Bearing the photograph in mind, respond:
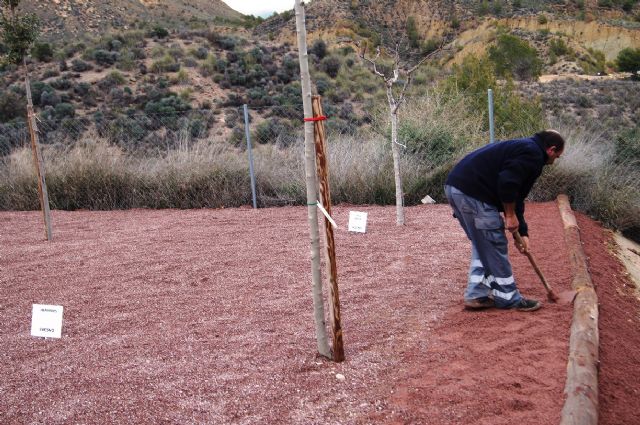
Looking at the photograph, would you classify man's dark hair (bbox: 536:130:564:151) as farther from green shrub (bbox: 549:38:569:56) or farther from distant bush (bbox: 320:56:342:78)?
green shrub (bbox: 549:38:569:56)

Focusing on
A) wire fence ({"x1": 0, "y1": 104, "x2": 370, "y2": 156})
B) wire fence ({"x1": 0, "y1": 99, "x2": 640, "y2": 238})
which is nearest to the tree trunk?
wire fence ({"x1": 0, "y1": 99, "x2": 640, "y2": 238})

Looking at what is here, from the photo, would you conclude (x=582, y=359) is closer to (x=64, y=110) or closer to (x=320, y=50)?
(x=64, y=110)

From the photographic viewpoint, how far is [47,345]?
516cm

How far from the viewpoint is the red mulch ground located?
3.87 meters

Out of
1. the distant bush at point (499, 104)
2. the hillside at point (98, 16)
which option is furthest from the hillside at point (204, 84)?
the distant bush at point (499, 104)

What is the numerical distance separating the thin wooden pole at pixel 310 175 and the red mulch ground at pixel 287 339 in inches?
10.0

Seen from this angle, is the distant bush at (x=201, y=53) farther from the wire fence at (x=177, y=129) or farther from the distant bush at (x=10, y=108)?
the distant bush at (x=10, y=108)

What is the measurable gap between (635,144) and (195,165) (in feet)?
27.3

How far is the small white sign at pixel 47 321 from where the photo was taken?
5031 mm

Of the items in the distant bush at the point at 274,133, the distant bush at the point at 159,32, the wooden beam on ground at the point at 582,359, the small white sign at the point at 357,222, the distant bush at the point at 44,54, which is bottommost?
the small white sign at the point at 357,222

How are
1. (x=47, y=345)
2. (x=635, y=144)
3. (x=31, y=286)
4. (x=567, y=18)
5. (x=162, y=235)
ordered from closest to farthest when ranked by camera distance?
1. (x=47, y=345)
2. (x=31, y=286)
3. (x=162, y=235)
4. (x=635, y=144)
5. (x=567, y=18)

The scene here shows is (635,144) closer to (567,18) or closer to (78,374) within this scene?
(78,374)

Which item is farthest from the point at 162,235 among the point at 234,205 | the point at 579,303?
the point at 579,303

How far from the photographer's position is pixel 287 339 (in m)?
5.00
